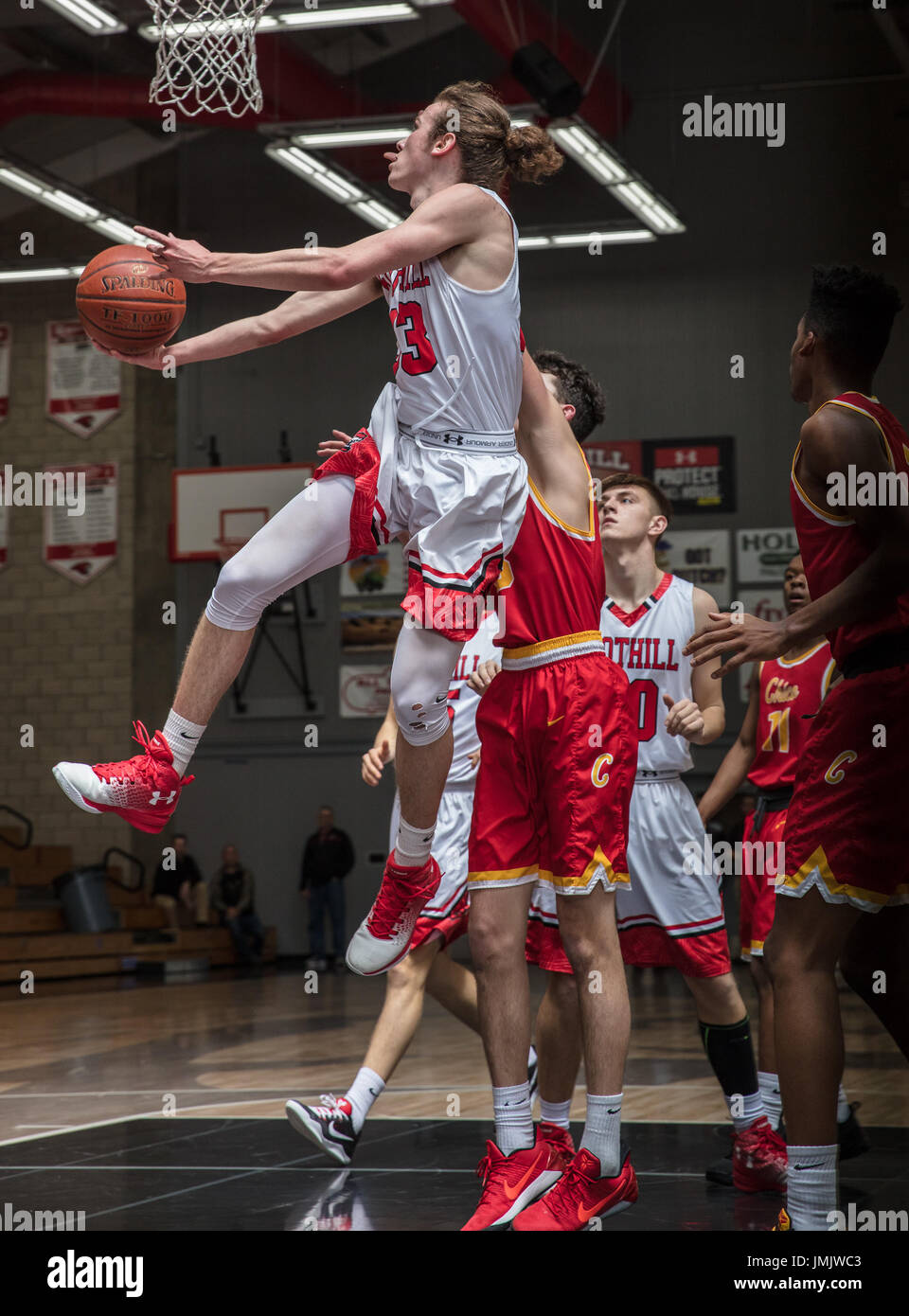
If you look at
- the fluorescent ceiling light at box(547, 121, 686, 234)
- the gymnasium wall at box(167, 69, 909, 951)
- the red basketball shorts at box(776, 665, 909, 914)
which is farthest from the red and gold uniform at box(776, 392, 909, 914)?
the gymnasium wall at box(167, 69, 909, 951)

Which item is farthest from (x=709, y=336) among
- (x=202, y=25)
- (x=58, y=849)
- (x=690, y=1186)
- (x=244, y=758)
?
(x=690, y=1186)

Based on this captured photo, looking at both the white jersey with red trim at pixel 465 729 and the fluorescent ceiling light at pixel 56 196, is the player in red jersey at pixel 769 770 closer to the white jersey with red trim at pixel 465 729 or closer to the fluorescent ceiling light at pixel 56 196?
the white jersey with red trim at pixel 465 729

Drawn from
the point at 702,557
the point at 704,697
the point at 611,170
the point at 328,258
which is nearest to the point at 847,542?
the point at 328,258

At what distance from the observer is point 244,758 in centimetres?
1697

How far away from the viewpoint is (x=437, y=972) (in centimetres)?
515

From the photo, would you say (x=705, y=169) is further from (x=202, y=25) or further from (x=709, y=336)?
(x=202, y=25)

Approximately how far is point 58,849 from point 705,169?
1045 centimetres

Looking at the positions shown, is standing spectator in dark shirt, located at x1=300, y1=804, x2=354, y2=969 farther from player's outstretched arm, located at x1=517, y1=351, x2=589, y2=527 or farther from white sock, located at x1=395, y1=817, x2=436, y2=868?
player's outstretched arm, located at x1=517, y1=351, x2=589, y2=527

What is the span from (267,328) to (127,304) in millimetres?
344

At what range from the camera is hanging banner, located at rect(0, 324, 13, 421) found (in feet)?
57.3

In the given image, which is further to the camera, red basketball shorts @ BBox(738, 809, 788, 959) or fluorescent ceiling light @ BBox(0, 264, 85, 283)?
fluorescent ceiling light @ BBox(0, 264, 85, 283)

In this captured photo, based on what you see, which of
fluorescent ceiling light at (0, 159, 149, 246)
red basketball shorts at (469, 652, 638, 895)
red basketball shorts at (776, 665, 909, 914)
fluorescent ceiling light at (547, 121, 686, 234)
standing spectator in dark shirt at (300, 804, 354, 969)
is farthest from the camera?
standing spectator in dark shirt at (300, 804, 354, 969)

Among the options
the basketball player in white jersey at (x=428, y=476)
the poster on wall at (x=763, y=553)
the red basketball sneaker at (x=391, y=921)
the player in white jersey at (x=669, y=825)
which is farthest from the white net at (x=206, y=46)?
the poster on wall at (x=763, y=553)

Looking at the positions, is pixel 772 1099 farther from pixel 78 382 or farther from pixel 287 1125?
pixel 78 382
